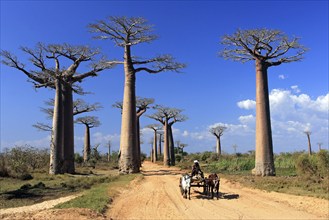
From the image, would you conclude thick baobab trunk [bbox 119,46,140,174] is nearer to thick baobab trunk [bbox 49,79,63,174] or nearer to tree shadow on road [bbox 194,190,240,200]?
thick baobab trunk [bbox 49,79,63,174]

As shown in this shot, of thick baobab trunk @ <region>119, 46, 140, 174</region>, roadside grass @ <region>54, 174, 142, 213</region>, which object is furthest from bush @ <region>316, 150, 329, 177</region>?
thick baobab trunk @ <region>119, 46, 140, 174</region>

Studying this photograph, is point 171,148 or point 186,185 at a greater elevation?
point 171,148

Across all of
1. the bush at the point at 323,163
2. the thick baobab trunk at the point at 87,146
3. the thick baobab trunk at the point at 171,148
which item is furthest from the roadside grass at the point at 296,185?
the thick baobab trunk at the point at 87,146

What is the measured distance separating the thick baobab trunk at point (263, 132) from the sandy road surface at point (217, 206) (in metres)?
4.00

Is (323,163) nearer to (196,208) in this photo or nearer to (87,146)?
(196,208)

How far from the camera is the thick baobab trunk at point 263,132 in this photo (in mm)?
15273

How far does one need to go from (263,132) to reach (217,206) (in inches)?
291

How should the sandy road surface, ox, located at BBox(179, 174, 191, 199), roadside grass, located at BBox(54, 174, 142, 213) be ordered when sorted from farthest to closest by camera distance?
ox, located at BBox(179, 174, 191, 199) < roadside grass, located at BBox(54, 174, 142, 213) < the sandy road surface

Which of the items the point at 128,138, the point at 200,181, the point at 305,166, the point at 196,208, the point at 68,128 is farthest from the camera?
the point at 68,128

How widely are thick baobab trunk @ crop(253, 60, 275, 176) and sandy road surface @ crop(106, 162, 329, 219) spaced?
4.00 meters

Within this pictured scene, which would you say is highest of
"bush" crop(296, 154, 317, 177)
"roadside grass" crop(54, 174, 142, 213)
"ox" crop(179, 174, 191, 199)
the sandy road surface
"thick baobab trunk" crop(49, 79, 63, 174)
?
"thick baobab trunk" crop(49, 79, 63, 174)

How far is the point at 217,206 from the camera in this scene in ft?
29.1

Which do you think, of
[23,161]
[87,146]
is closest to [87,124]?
[87,146]

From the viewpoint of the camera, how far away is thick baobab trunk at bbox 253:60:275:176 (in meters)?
15.3
